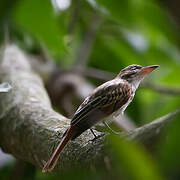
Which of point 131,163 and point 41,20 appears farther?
point 41,20

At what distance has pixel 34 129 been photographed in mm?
1994

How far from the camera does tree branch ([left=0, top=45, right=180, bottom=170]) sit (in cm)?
163

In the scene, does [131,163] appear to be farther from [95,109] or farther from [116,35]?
[116,35]

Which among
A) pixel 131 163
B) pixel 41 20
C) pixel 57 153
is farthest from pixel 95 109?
pixel 131 163

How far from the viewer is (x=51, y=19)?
3092 millimetres

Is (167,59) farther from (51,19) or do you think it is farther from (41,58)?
(51,19)

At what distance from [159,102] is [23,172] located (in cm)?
199

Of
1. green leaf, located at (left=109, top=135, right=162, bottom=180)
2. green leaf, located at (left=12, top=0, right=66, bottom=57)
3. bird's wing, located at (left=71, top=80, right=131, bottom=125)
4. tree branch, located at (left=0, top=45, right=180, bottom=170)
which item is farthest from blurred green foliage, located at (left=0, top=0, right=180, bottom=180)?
green leaf, located at (left=109, top=135, right=162, bottom=180)

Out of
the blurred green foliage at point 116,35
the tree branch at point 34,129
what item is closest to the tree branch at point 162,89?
the blurred green foliage at point 116,35

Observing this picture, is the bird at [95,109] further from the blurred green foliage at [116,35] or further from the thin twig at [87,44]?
the thin twig at [87,44]

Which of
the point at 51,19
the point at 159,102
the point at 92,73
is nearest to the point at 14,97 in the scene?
the point at 51,19

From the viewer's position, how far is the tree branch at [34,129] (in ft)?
5.34

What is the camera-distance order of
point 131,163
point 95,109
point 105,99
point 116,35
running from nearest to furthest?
point 131,163 < point 95,109 < point 105,99 < point 116,35

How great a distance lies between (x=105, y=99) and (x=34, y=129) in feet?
1.55
